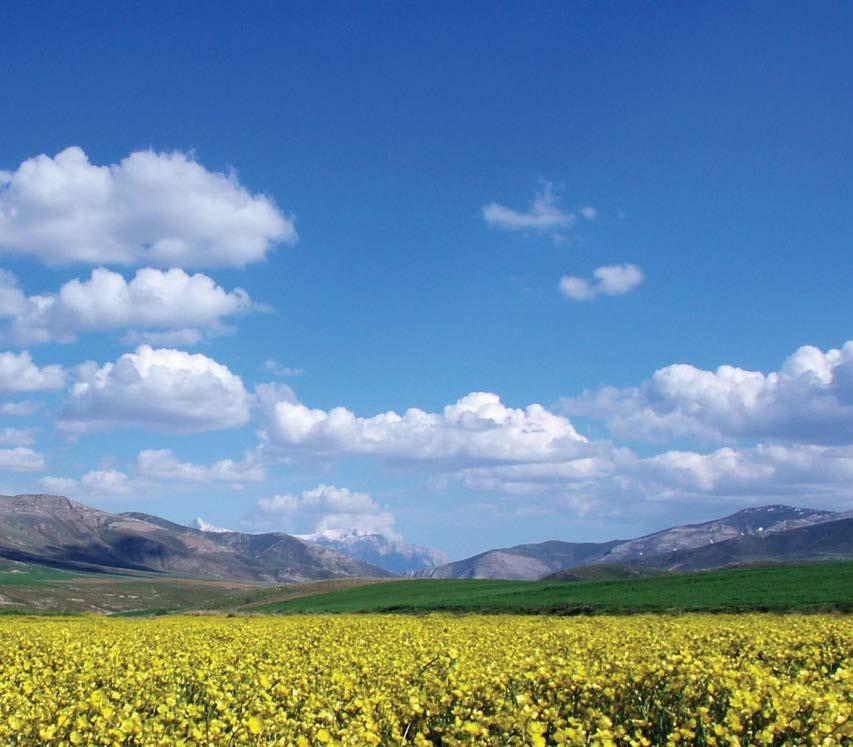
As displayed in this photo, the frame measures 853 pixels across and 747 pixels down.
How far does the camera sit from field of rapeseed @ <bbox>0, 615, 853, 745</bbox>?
9.95 metres

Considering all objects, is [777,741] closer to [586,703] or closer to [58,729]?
[586,703]

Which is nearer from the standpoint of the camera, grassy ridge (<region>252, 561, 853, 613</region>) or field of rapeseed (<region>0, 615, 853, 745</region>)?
field of rapeseed (<region>0, 615, 853, 745</region>)

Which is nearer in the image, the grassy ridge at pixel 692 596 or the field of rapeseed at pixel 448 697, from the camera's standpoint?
the field of rapeseed at pixel 448 697

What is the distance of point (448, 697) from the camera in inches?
467

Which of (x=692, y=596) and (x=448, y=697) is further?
(x=692, y=596)

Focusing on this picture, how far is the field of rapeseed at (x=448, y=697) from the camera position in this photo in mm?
9953

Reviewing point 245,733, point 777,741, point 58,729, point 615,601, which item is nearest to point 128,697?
point 58,729

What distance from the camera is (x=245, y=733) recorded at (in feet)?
34.0

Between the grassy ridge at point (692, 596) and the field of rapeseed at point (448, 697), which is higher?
the field of rapeseed at point (448, 697)

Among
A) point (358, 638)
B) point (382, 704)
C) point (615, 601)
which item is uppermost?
point (382, 704)

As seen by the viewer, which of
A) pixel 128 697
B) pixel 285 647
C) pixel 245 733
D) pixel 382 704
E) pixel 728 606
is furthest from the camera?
pixel 728 606

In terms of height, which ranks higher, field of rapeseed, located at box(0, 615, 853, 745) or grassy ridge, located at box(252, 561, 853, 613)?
field of rapeseed, located at box(0, 615, 853, 745)

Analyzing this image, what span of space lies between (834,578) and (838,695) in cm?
7561

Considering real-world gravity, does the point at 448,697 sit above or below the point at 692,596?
above
